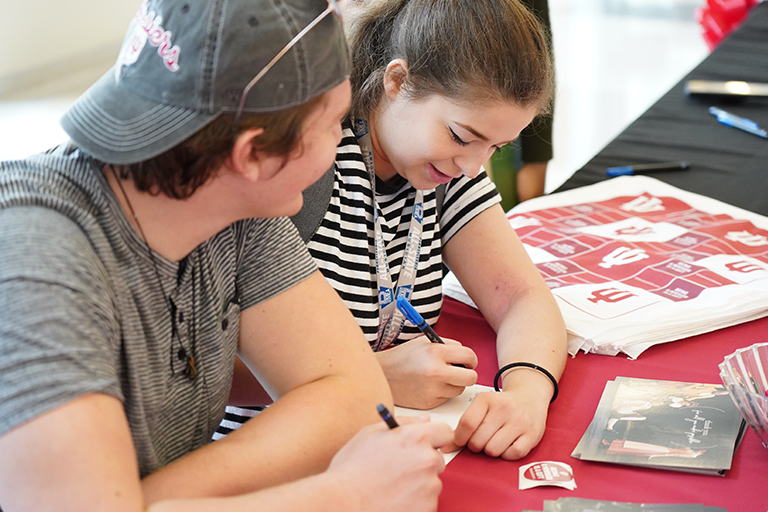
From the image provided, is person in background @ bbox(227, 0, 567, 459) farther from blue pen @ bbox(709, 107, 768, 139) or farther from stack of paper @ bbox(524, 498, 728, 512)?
blue pen @ bbox(709, 107, 768, 139)

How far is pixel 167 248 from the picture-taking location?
2.87ft

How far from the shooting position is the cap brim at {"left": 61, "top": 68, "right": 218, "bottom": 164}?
2.48 feet

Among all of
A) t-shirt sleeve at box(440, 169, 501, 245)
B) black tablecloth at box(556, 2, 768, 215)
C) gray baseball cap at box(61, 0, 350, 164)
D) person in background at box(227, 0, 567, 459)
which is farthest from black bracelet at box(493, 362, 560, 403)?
black tablecloth at box(556, 2, 768, 215)

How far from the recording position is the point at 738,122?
2.31 meters

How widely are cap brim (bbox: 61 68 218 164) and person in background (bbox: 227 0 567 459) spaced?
19.4 inches

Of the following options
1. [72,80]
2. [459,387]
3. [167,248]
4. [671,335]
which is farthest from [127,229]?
[72,80]

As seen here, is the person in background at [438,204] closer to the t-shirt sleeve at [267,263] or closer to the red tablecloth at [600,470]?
the red tablecloth at [600,470]

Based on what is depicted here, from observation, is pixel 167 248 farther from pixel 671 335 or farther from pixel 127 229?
pixel 671 335

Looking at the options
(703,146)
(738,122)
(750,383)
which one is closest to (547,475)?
(750,383)

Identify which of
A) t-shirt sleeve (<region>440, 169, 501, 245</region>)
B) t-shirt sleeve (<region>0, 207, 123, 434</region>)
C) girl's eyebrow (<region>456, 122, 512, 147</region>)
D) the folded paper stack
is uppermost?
t-shirt sleeve (<region>0, 207, 123, 434</region>)

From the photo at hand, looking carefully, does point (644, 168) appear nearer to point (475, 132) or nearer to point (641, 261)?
point (641, 261)

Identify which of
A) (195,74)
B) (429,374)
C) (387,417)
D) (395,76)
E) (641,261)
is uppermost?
(195,74)

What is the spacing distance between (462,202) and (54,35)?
15.5 ft

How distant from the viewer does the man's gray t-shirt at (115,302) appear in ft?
2.28
